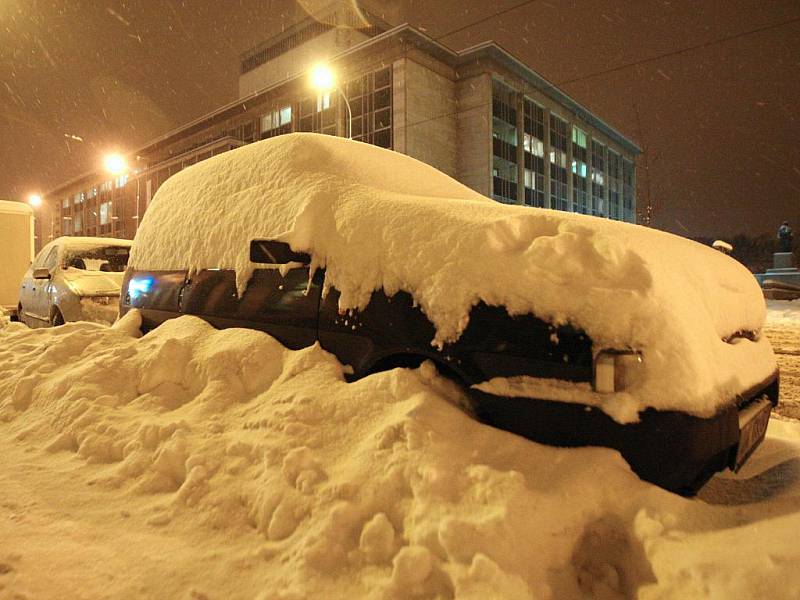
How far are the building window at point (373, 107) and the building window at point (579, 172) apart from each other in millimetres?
19797

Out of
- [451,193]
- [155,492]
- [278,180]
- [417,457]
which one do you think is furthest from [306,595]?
[451,193]

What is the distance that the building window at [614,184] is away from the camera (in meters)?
51.1

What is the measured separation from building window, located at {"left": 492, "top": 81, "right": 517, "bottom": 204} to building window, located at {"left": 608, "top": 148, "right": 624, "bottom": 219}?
21.7 metres

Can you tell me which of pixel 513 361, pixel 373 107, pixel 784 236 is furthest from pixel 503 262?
pixel 373 107

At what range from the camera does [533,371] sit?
1.96 meters

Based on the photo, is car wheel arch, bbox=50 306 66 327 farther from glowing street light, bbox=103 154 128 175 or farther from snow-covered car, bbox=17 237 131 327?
glowing street light, bbox=103 154 128 175

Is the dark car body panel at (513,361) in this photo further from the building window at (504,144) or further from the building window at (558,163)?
the building window at (558,163)

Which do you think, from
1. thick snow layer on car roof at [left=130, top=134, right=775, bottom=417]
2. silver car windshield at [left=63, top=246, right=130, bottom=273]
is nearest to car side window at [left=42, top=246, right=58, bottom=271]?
silver car windshield at [left=63, top=246, right=130, bottom=273]

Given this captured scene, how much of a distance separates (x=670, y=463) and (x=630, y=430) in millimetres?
179

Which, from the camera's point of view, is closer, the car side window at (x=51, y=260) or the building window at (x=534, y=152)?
the car side window at (x=51, y=260)

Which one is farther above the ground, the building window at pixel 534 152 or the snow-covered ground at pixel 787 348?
the building window at pixel 534 152

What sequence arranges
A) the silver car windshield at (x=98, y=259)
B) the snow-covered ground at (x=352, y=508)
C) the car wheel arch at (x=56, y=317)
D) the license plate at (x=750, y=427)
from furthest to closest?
1. the silver car windshield at (x=98, y=259)
2. the car wheel arch at (x=56, y=317)
3. the license plate at (x=750, y=427)
4. the snow-covered ground at (x=352, y=508)

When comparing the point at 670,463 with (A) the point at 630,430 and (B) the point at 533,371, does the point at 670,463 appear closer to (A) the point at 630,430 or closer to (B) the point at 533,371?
(A) the point at 630,430

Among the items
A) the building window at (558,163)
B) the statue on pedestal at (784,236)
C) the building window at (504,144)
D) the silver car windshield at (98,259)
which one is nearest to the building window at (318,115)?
the building window at (504,144)
